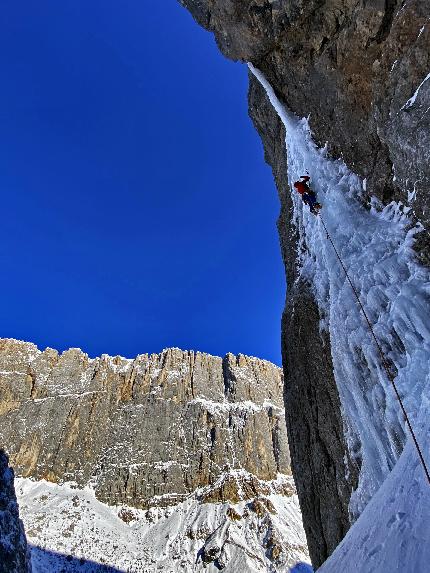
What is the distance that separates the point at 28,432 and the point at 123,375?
1703 centimetres

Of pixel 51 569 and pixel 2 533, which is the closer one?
pixel 2 533

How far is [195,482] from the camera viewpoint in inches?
2338

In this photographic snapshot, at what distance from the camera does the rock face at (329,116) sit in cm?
724

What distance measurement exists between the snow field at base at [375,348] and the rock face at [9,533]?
41.8 ft

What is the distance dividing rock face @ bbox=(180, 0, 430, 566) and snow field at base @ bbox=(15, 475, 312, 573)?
3443cm

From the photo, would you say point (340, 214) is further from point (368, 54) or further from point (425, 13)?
point (425, 13)

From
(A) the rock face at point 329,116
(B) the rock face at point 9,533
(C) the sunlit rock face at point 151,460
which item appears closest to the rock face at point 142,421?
(C) the sunlit rock face at point 151,460

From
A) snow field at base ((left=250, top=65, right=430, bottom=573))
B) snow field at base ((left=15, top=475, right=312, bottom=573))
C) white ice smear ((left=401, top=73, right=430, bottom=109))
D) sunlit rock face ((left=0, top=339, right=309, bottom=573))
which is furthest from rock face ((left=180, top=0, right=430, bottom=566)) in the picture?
sunlit rock face ((left=0, top=339, right=309, bottom=573))

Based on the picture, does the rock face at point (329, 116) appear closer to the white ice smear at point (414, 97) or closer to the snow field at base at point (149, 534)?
→ the white ice smear at point (414, 97)

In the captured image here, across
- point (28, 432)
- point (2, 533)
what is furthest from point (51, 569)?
point (28, 432)

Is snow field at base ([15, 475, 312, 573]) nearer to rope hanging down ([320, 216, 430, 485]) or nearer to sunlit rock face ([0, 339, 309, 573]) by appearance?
sunlit rock face ([0, 339, 309, 573])

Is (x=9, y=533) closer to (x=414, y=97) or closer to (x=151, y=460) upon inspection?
(x=414, y=97)

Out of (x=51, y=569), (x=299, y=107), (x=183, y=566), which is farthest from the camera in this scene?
(x=183, y=566)

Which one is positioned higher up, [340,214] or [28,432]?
[28,432]
